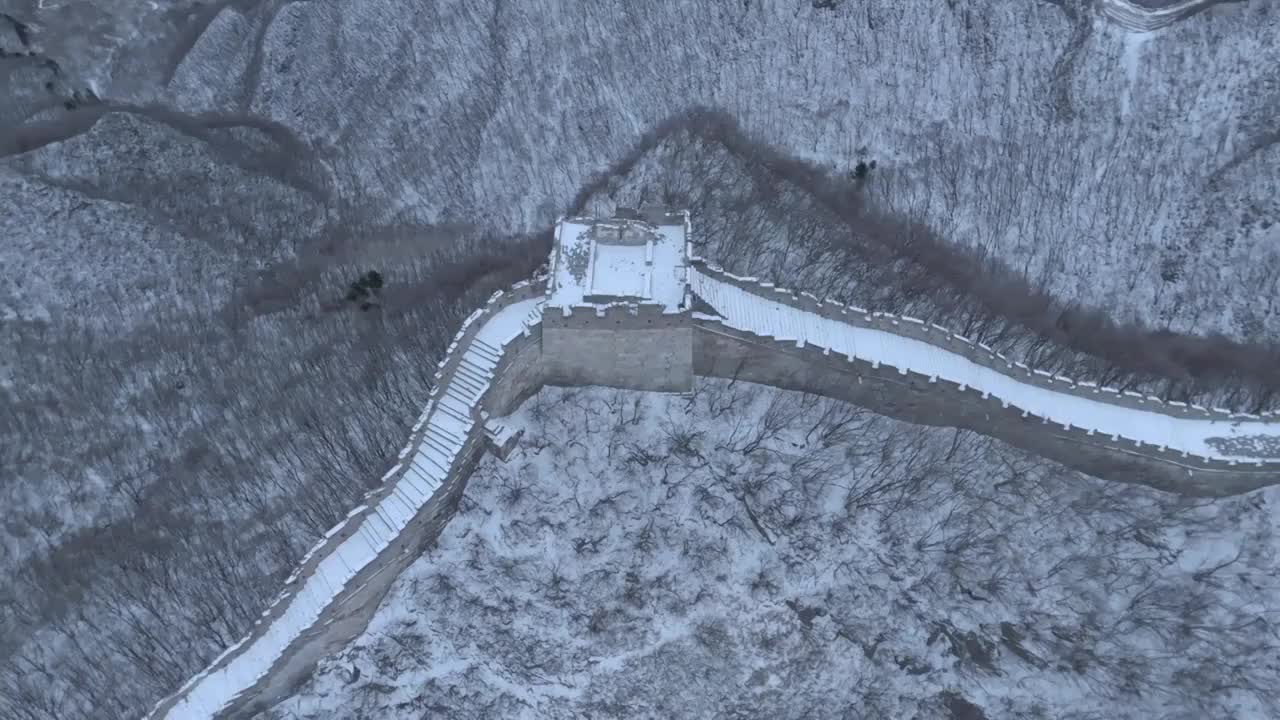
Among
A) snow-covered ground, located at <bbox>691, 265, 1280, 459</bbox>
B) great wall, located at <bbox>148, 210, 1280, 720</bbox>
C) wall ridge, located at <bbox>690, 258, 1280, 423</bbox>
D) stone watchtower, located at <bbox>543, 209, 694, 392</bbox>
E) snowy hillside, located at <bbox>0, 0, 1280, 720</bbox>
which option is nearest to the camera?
great wall, located at <bbox>148, 210, 1280, 720</bbox>

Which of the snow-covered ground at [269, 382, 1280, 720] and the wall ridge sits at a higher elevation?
the wall ridge

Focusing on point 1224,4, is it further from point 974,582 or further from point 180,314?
point 180,314

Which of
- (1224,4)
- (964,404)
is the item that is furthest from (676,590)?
(1224,4)

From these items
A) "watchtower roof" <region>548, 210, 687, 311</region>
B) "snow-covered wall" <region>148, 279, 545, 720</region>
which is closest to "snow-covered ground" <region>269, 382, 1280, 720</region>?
"snow-covered wall" <region>148, 279, 545, 720</region>

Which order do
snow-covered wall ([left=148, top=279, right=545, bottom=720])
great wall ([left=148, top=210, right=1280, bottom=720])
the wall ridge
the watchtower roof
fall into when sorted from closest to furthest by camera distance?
Answer: snow-covered wall ([left=148, top=279, right=545, bottom=720]), great wall ([left=148, top=210, right=1280, bottom=720]), the watchtower roof, the wall ridge

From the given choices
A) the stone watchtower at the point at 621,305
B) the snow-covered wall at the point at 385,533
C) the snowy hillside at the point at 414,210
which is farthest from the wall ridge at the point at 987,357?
the snow-covered wall at the point at 385,533

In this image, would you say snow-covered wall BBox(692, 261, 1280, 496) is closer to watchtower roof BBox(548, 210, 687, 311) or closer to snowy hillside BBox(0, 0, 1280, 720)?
snowy hillside BBox(0, 0, 1280, 720)

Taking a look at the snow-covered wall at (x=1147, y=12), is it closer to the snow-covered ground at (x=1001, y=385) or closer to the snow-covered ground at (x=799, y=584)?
the snow-covered ground at (x=1001, y=385)
